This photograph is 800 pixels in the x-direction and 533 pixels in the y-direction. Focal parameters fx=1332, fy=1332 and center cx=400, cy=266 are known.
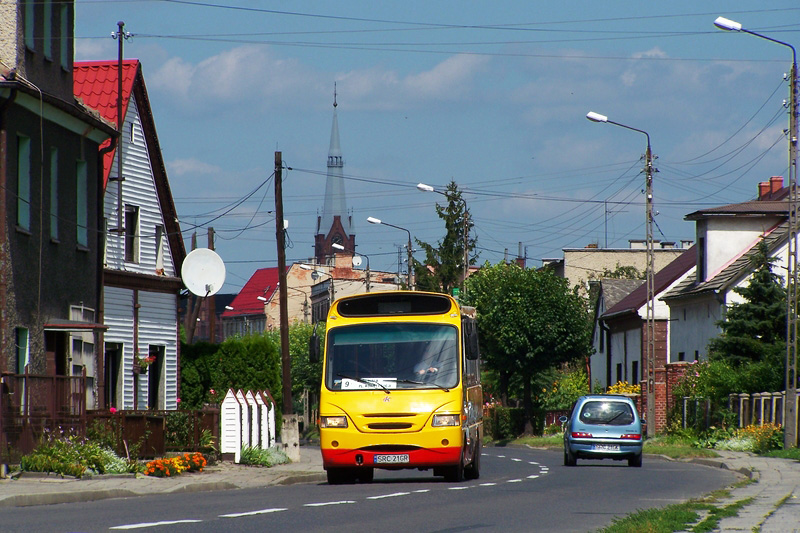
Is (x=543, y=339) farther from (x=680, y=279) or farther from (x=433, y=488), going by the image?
(x=433, y=488)

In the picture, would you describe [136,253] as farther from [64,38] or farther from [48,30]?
[48,30]

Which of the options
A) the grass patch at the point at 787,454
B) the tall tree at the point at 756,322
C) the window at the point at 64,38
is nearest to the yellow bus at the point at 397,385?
the window at the point at 64,38

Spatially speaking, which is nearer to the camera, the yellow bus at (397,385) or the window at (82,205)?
the yellow bus at (397,385)

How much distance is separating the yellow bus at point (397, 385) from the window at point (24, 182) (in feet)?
21.3

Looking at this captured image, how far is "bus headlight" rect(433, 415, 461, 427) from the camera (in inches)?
789

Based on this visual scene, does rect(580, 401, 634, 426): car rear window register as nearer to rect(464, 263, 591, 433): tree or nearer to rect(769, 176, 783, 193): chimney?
rect(464, 263, 591, 433): tree

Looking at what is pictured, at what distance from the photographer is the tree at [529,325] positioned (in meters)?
58.5

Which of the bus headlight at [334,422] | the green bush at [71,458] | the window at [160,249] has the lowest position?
the green bush at [71,458]

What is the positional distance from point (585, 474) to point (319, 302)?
336 feet

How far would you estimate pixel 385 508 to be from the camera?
15.0 meters

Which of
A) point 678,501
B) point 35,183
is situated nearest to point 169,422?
point 35,183

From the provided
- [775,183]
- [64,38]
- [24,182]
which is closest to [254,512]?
[24,182]

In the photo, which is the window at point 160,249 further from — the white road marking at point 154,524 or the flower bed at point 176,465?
the white road marking at point 154,524

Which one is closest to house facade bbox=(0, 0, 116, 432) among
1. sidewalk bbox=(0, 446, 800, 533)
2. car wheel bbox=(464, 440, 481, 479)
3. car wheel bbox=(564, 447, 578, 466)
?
sidewalk bbox=(0, 446, 800, 533)
